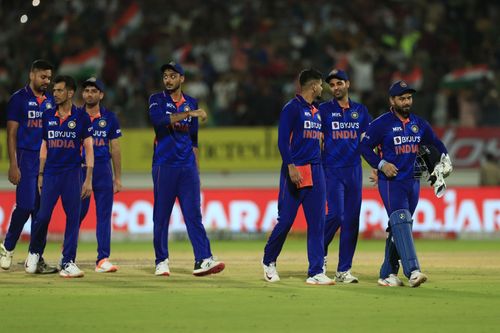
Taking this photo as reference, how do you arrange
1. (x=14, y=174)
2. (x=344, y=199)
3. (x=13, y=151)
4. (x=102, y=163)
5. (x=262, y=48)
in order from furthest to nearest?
(x=262, y=48) → (x=102, y=163) → (x=14, y=174) → (x=13, y=151) → (x=344, y=199)

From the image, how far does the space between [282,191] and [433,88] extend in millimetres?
12775

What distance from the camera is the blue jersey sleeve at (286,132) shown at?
12484mm

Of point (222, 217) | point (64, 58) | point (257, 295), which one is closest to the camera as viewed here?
point (257, 295)

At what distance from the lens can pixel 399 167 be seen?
12391 mm

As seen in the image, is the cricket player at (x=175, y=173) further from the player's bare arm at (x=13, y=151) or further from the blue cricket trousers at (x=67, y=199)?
the player's bare arm at (x=13, y=151)

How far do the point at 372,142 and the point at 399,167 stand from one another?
44cm

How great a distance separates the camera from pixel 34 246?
1388 cm

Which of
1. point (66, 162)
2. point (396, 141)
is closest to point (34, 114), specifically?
point (66, 162)

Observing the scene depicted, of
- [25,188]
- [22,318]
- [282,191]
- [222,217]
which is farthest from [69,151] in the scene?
[222,217]

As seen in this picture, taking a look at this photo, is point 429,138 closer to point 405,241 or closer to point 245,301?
point 405,241

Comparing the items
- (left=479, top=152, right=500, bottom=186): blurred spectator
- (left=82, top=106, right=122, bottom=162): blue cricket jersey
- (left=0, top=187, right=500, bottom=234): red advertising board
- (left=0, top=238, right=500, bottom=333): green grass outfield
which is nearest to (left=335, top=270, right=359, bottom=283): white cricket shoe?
(left=0, top=238, right=500, bottom=333): green grass outfield

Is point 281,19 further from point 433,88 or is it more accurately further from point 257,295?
point 257,295

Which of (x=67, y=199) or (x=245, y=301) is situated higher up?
(x=67, y=199)

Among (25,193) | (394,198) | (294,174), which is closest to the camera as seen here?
(394,198)
